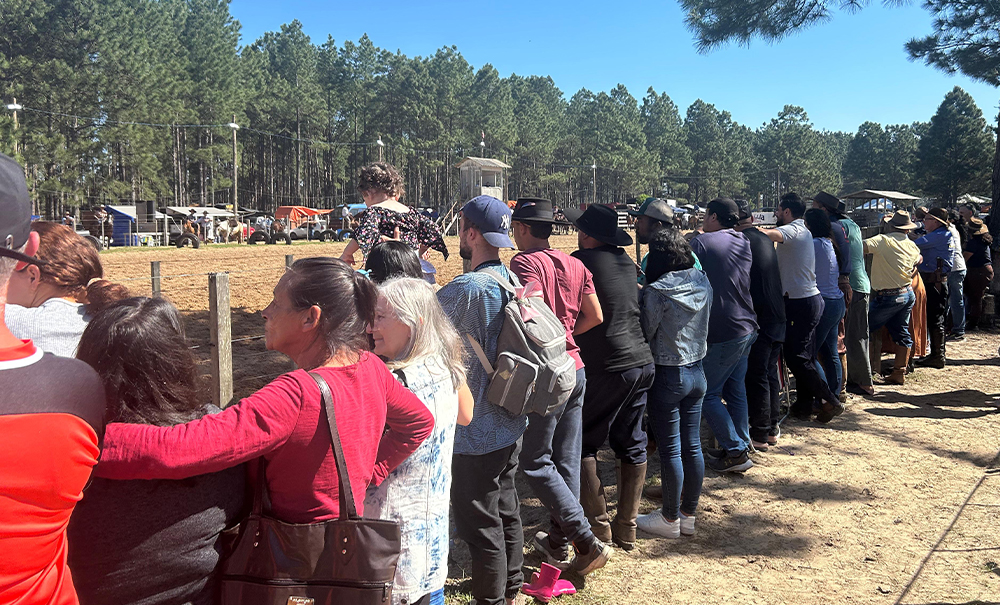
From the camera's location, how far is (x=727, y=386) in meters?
4.89

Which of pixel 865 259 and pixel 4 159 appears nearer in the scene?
pixel 4 159

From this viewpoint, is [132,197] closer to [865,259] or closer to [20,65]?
[20,65]

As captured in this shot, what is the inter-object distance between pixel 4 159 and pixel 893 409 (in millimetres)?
7178

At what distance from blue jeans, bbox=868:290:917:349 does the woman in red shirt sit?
22.1 feet

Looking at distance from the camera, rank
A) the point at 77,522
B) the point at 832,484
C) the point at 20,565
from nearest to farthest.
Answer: the point at 20,565 → the point at 77,522 → the point at 832,484

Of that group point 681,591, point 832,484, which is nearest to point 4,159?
point 681,591

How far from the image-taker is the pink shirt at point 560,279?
334cm

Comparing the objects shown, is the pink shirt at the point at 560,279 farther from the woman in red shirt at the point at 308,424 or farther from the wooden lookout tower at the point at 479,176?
→ the wooden lookout tower at the point at 479,176

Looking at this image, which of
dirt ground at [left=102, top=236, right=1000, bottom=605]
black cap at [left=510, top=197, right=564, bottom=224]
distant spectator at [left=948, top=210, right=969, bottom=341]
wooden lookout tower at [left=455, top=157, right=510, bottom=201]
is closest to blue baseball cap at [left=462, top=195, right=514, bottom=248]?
black cap at [left=510, top=197, right=564, bottom=224]

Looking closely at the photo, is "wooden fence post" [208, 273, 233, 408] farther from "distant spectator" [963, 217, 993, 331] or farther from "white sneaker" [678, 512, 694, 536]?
"distant spectator" [963, 217, 993, 331]

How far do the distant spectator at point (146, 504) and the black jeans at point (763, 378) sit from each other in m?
4.41

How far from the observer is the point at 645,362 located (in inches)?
146

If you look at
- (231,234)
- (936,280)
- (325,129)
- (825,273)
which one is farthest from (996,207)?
(325,129)

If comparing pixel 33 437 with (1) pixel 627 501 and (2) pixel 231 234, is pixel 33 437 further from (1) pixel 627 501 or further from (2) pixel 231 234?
(2) pixel 231 234
